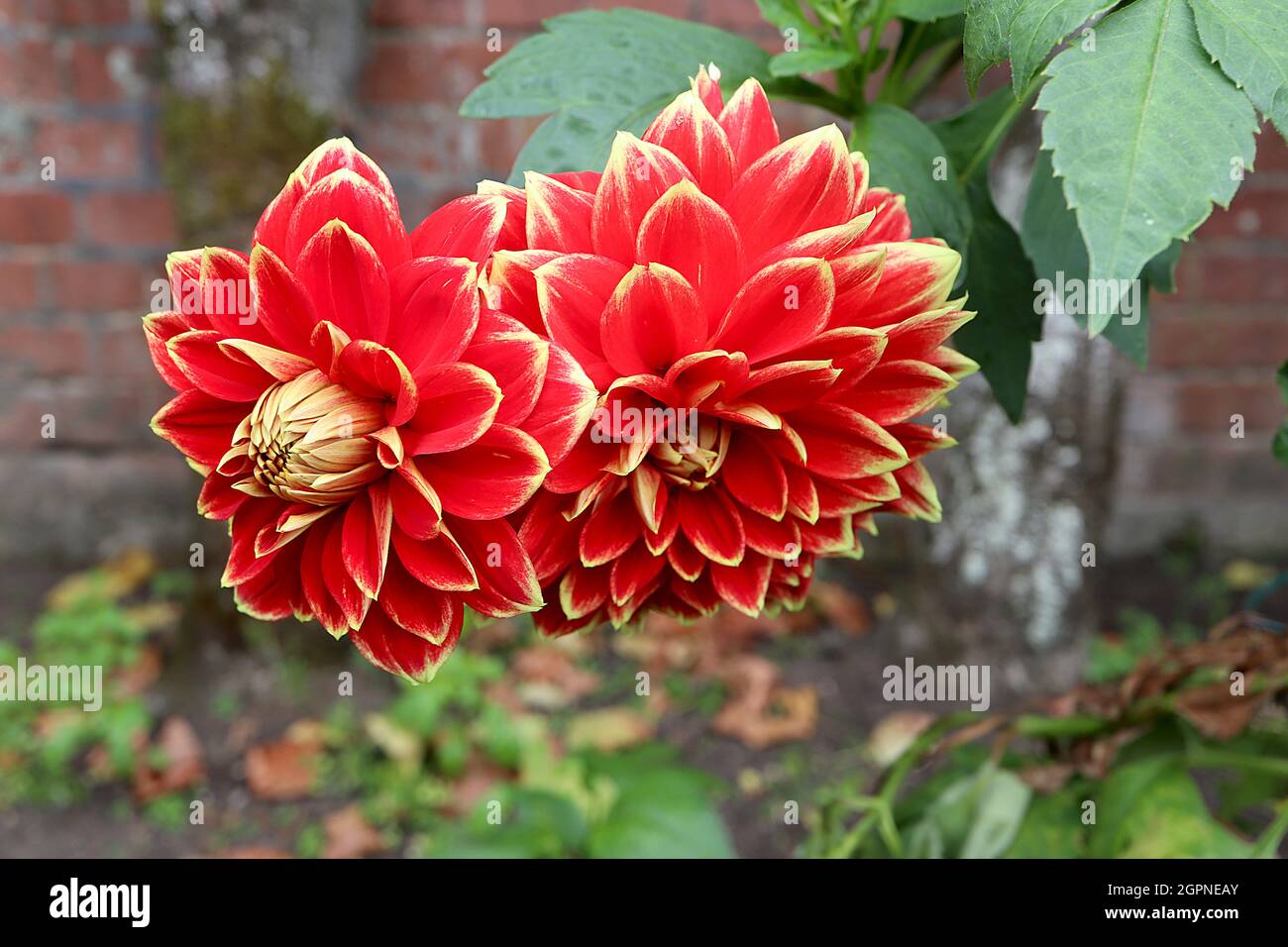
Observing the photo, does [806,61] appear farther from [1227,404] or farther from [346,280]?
[1227,404]

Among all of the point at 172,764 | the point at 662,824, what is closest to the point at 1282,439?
the point at 662,824

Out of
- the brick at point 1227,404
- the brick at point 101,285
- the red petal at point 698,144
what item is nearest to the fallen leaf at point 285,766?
the brick at point 101,285

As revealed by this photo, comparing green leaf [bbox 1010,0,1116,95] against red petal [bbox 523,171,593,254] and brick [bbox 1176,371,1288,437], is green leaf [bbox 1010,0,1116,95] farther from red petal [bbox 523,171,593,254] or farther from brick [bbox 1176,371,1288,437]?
brick [bbox 1176,371,1288,437]

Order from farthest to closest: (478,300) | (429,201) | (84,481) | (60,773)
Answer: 1. (84,481)
2. (429,201)
3. (60,773)
4. (478,300)

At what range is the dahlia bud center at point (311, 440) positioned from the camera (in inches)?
11.9

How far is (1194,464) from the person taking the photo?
1.64m

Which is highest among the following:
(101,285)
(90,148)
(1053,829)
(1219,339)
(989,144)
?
(90,148)

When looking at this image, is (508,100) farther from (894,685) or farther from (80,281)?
(80,281)

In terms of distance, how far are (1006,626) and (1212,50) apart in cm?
99

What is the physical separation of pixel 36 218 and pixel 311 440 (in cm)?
145

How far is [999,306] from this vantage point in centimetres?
49

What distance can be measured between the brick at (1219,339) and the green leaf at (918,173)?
4.11 feet

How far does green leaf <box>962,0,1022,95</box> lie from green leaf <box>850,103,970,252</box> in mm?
73
